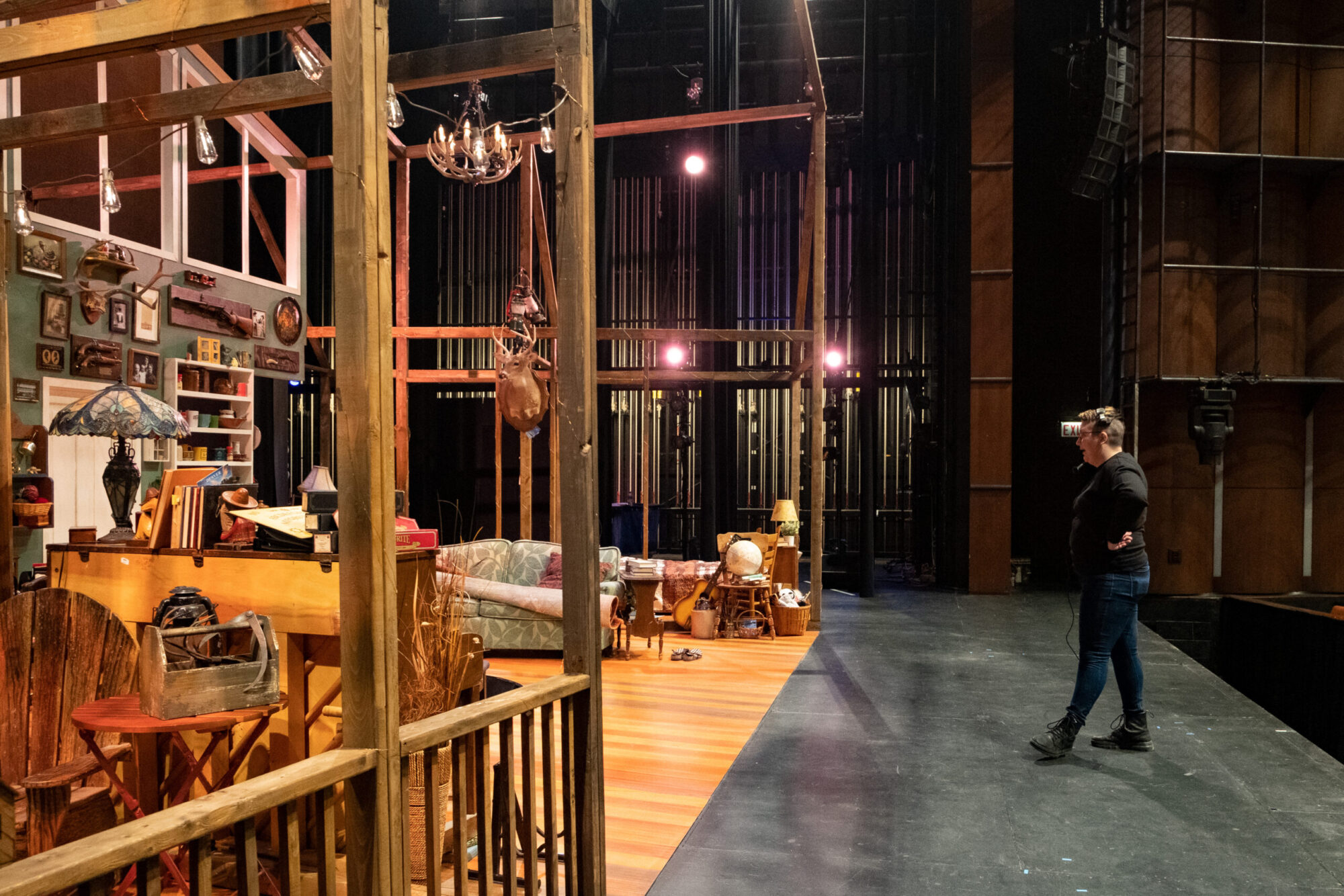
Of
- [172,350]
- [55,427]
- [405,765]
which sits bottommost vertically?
[405,765]

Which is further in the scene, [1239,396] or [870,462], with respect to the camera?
[870,462]

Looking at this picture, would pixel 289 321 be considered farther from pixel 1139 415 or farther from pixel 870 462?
pixel 1139 415

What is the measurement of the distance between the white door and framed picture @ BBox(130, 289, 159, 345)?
20.9 inches

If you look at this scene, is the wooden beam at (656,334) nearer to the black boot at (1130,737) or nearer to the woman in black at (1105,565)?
the woman in black at (1105,565)

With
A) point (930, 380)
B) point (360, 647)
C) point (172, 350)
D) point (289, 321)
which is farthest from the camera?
point (930, 380)

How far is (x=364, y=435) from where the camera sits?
71.4 inches

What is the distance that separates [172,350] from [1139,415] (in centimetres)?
926

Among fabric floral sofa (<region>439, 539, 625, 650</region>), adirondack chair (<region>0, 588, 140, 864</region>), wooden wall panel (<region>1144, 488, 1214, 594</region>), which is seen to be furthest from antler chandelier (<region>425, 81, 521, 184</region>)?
wooden wall panel (<region>1144, 488, 1214, 594</region>)

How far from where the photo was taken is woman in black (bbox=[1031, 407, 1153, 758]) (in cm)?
424

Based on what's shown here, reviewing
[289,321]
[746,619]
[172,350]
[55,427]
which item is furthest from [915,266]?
[55,427]

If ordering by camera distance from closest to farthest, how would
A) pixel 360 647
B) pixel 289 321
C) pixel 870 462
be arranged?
pixel 360 647
pixel 289 321
pixel 870 462

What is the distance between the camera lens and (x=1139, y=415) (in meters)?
9.66

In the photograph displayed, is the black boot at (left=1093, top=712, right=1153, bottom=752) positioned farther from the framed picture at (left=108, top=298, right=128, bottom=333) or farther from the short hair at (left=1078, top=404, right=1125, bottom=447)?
the framed picture at (left=108, top=298, right=128, bottom=333)

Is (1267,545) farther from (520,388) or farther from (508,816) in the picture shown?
(508,816)
